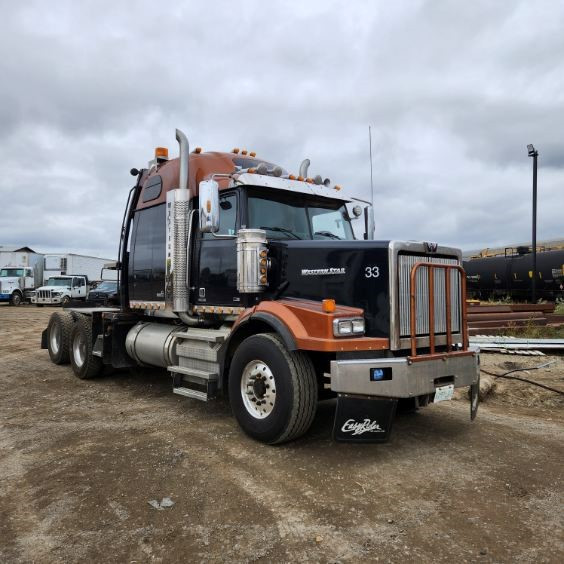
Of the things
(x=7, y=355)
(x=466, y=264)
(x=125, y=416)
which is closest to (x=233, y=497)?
(x=125, y=416)

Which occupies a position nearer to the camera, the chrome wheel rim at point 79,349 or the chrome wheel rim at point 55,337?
the chrome wheel rim at point 79,349

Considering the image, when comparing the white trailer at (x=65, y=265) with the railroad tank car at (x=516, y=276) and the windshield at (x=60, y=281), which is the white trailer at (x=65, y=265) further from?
the railroad tank car at (x=516, y=276)

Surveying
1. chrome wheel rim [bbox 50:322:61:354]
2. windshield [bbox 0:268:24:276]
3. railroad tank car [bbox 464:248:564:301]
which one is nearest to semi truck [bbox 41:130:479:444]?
chrome wheel rim [bbox 50:322:61:354]

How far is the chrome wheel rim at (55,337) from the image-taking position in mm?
9617

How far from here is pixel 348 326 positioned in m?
4.39

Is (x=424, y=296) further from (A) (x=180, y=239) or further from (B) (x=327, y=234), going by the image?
(A) (x=180, y=239)

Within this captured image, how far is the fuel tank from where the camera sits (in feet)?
14.8

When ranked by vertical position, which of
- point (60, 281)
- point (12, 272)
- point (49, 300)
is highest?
point (12, 272)

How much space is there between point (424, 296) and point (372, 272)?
587 millimetres

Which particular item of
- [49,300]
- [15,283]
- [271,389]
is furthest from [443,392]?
[15,283]

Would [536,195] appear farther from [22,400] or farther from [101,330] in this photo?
[22,400]

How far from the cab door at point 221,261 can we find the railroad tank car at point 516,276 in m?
16.5

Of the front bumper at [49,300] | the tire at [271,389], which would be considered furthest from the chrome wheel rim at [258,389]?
the front bumper at [49,300]

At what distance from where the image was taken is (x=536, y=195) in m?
15.2
